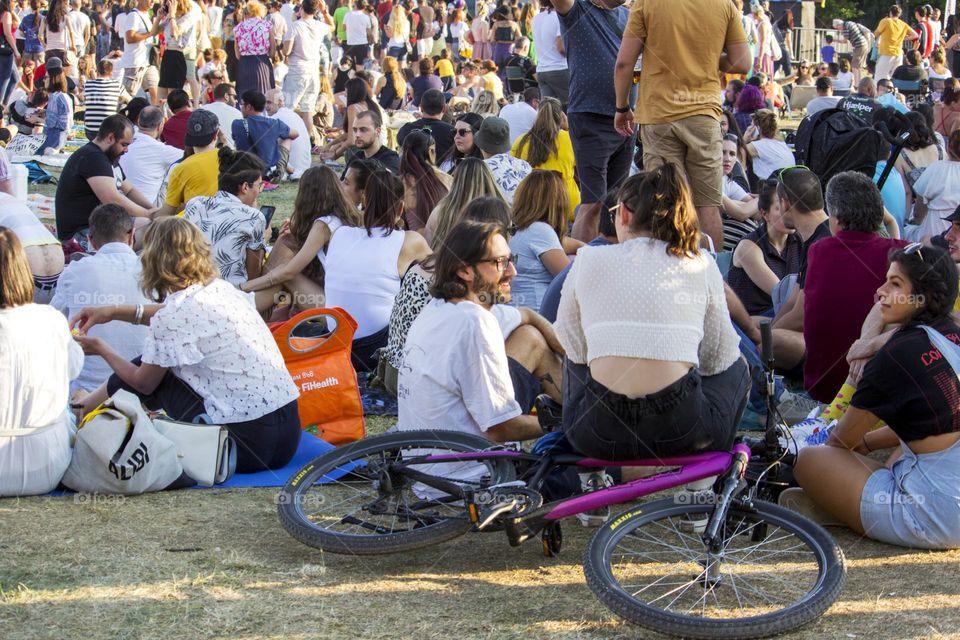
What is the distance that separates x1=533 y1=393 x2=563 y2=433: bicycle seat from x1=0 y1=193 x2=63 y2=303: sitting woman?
409 cm

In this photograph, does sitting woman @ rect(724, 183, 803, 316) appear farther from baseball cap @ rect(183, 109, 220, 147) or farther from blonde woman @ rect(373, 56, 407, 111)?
blonde woman @ rect(373, 56, 407, 111)

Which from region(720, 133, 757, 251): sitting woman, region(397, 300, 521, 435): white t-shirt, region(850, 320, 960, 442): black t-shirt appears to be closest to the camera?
region(850, 320, 960, 442): black t-shirt

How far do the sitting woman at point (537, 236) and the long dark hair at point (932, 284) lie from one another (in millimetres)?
2577

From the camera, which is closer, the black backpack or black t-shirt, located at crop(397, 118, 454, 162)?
the black backpack

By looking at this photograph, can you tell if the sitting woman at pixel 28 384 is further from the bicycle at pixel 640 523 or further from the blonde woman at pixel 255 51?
the blonde woman at pixel 255 51

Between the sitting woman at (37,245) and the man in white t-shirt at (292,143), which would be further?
the man in white t-shirt at (292,143)

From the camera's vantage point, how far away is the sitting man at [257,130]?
12.4m

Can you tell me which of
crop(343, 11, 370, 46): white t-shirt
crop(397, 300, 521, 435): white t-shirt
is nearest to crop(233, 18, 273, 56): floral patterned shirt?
crop(343, 11, 370, 46): white t-shirt

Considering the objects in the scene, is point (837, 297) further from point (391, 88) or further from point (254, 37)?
point (391, 88)

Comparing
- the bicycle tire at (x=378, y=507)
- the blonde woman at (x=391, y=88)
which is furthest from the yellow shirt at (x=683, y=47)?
the blonde woman at (x=391, y=88)

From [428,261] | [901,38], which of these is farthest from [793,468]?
[901,38]

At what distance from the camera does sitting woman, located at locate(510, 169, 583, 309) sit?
261 inches

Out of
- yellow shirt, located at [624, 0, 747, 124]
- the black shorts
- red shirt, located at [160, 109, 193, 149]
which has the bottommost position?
red shirt, located at [160, 109, 193, 149]

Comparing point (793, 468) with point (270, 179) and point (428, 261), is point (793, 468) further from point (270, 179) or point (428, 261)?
point (270, 179)
